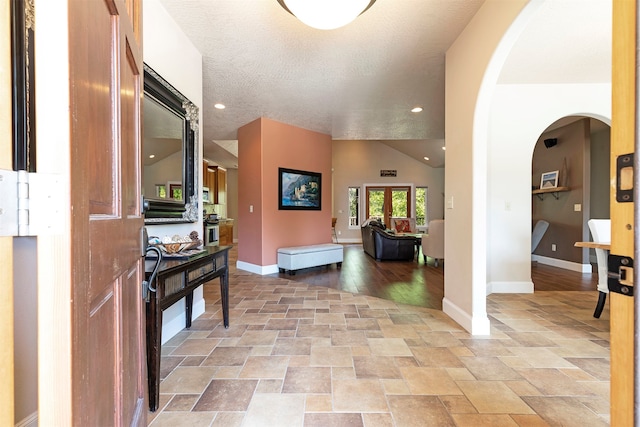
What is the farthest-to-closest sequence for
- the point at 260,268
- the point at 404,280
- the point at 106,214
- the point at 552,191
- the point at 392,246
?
the point at 392,246 → the point at 552,191 → the point at 260,268 → the point at 404,280 → the point at 106,214

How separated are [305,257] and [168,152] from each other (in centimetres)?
280

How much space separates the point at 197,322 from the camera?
2.45 metres

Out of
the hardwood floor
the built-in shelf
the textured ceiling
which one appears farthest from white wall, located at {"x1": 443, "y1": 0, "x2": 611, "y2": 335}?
the built-in shelf

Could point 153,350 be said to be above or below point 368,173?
below

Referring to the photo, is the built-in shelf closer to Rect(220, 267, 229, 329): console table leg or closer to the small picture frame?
the small picture frame

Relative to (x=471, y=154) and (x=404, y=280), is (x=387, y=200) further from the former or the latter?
(x=471, y=154)

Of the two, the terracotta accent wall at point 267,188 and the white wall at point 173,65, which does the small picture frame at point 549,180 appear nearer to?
the terracotta accent wall at point 267,188

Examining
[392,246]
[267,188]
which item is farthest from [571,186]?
[267,188]

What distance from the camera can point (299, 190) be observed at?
5004 millimetres

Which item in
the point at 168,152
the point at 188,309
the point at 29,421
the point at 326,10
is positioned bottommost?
the point at 188,309

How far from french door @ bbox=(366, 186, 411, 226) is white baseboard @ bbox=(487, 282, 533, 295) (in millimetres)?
6716

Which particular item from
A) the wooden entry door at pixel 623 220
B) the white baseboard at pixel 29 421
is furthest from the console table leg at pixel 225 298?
the wooden entry door at pixel 623 220

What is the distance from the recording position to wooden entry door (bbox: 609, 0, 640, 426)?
484 mm

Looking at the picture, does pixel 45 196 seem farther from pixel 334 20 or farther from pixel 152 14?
pixel 152 14
